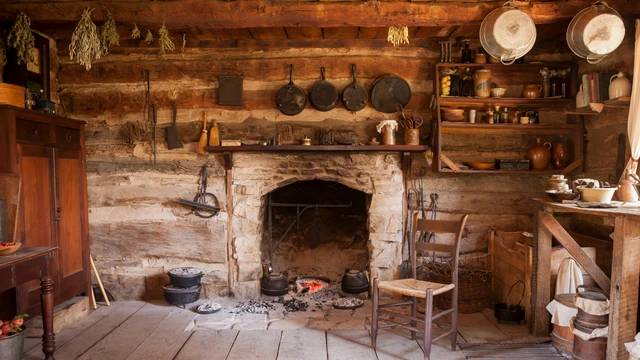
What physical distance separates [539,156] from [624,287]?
5.76ft

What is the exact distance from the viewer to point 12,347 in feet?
8.33

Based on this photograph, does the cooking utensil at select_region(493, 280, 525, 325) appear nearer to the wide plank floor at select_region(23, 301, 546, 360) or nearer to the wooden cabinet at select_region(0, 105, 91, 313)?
the wide plank floor at select_region(23, 301, 546, 360)

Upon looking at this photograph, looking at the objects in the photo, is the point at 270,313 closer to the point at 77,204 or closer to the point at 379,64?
the point at 77,204

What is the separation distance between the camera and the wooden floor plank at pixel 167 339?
9.71 ft

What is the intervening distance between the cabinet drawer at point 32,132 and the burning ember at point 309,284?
2.61 metres

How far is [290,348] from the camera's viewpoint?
3047mm

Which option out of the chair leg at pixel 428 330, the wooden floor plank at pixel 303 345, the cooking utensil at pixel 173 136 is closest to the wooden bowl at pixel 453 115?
the chair leg at pixel 428 330

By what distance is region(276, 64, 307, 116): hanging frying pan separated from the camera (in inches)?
161

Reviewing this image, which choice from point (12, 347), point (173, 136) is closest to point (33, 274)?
point (12, 347)

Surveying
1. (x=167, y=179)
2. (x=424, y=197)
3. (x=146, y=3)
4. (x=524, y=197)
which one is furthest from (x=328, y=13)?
(x=524, y=197)

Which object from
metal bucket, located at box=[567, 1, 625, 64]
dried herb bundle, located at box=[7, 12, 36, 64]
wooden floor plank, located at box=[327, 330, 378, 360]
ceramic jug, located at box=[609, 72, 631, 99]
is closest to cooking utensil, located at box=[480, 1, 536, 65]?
metal bucket, located at box=[567, 1, 625, 64]

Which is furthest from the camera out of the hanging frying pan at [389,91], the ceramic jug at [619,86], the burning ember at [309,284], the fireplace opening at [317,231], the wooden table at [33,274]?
the fireplace opening at [317,231]

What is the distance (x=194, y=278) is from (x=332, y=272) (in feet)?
5.03

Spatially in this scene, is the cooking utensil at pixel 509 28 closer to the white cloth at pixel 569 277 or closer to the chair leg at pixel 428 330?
the white cloth at pixel 569 277
